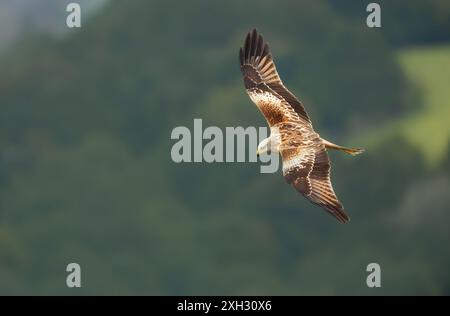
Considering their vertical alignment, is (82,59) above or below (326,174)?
above

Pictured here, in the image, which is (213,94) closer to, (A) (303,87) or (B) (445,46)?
(A) (303,87)

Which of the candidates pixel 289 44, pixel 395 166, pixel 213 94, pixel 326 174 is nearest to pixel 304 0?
pixel 289 44

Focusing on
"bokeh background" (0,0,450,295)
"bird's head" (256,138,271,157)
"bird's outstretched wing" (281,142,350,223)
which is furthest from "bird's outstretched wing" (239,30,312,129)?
"bokeh background" (0,0,450,295)

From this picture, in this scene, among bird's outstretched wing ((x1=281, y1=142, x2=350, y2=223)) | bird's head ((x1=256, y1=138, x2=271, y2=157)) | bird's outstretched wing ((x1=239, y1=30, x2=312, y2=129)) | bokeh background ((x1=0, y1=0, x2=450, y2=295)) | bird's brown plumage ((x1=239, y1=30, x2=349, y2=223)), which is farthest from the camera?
bokeh background ((x1=0, y1=0, x2=450, y2=295))

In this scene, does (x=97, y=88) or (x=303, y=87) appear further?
(x=97, y=88)

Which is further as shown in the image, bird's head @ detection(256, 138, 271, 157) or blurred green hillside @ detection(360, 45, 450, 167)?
blurred green hillside @ detection(360, 45, 450, 167)

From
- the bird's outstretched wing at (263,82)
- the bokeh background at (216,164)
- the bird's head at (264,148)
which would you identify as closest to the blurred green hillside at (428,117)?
the bokeh background at (216,164)

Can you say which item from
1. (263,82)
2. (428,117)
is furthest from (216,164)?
(263,82)

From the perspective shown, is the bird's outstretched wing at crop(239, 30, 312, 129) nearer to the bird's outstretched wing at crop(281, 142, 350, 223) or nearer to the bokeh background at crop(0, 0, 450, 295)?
the bird's outstretched wing at crop(281, 142, 350, 223)

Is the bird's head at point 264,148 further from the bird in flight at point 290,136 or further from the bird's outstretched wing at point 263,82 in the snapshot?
the bird's outstretched wing at point 263,82
